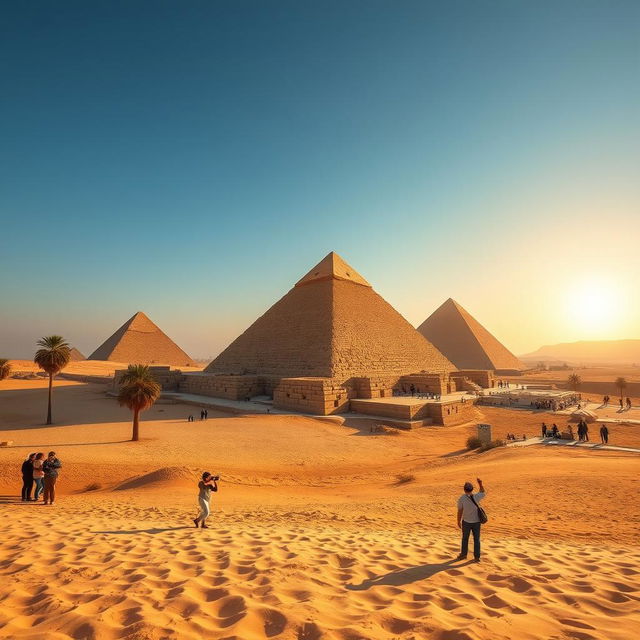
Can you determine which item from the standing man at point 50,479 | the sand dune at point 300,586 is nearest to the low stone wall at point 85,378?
the standing man at point 50,479

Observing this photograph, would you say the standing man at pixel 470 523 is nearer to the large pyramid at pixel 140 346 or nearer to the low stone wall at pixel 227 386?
the low stone wall at pixel 227 386

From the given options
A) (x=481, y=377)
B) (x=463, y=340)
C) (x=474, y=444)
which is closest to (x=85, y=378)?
(x=474, y=444)

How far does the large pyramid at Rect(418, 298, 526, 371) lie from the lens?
5150 cm

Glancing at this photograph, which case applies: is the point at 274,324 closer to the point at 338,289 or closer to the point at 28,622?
the point at 338,289

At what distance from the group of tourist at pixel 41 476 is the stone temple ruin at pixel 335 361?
13.7 meters

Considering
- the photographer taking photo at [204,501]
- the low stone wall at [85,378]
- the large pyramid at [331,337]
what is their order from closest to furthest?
the photographer taking photo at [204,501], the large pyramid at [331,337], the low stone wall at [85,378]

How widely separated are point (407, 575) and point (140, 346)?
59.4 meters

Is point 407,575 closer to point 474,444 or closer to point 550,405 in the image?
point 474,444

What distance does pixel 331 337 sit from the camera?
84.9ft

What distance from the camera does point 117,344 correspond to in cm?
5403

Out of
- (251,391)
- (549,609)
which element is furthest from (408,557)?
(251,391)

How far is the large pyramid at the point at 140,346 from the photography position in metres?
54.4

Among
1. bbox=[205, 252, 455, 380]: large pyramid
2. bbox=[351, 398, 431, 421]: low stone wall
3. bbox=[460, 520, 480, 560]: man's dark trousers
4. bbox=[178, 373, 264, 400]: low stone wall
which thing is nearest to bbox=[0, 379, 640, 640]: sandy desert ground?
bbox=[460, 520, 480, 560]: man's dark trousers

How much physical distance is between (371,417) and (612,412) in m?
15.7
